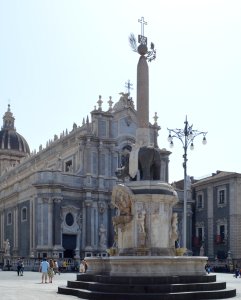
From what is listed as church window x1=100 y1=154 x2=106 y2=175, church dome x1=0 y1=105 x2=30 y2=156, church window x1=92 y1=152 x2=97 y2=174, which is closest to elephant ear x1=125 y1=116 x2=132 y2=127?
church window x1=100 y1=154 x2=106 y2=175

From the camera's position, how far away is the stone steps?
60.8 ft

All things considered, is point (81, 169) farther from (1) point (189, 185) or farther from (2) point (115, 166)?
(1) point (189, 185)

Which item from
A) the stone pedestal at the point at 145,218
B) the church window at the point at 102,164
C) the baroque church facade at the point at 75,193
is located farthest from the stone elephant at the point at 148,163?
the church window at the point at 102,164

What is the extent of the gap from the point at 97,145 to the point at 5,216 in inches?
612

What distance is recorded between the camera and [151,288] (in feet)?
61.5

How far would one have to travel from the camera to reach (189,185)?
2682 inches

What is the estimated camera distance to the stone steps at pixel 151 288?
18531 millimetres

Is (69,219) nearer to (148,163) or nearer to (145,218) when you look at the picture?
(148,163)

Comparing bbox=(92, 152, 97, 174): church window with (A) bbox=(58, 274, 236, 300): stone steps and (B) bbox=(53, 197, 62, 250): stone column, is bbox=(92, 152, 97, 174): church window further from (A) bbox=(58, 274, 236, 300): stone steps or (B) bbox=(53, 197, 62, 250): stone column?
(A) bbox=(58, 274, 236, 300): stone steps

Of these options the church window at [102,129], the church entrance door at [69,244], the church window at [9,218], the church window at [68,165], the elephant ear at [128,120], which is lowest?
the church entrance door at [69,244]

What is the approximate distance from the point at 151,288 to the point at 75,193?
42.0 metres

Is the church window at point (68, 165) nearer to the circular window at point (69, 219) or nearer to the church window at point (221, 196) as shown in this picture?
the circular window at point (69, 219)

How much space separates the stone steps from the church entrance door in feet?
125

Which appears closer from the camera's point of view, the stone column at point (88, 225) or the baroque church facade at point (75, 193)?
the baroque church facade at point (75, 193)
